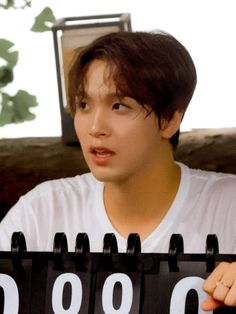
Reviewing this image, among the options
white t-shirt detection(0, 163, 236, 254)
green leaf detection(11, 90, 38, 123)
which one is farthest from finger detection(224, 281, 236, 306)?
green leaf detection(11, 90, 38, 123)

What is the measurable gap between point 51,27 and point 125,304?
2.18 feet

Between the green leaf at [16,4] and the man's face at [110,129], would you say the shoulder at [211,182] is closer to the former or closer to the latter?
the man's face at [110,129]

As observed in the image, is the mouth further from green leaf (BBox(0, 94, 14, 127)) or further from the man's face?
green leaf (BBox(0, 94, 14, 127))

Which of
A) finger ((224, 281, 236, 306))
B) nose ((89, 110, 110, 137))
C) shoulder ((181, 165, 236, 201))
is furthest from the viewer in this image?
shoulder ((181, 165, 236, 201))

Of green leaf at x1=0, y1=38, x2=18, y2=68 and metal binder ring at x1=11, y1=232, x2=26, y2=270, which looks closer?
metal binder ring at x1=11, y1=232, x2=26, y2=270

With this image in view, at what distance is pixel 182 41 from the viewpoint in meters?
1.41

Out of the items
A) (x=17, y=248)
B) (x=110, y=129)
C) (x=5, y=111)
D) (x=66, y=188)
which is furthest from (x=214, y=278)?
(x=5, y=111)

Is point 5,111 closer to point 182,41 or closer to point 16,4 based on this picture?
point 16,4

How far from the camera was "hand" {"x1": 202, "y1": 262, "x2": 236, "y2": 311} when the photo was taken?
0.87 metres

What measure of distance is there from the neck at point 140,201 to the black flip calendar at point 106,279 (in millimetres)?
279

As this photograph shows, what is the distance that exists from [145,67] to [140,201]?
0.21m

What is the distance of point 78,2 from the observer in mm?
1460

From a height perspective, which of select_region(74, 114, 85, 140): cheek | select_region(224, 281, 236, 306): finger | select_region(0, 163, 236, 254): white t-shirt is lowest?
select_region(0, 163, 236, 254): white t-shirt

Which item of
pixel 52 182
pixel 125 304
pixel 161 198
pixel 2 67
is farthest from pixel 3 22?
pixel 125 304
